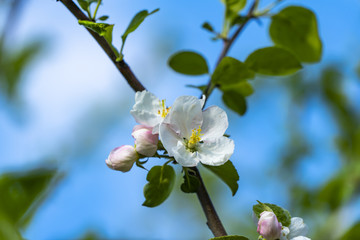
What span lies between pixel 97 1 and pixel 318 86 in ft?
8.36

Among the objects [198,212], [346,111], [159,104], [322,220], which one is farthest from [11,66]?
[198,212]

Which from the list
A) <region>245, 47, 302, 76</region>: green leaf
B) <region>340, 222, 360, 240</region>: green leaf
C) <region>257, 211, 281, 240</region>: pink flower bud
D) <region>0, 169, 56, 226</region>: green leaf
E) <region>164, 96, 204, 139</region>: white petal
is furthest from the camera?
<region>245, 47, 302, 76</region>: green leaf

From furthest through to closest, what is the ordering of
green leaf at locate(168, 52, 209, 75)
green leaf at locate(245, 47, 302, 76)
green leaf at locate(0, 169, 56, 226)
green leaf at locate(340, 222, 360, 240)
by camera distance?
1. green leaf at locate(168, 52, 209, 75)
2. green leaf at locate(245, 47, 302, 76)
3. green leaf at locate(340, 222, 360, 240)
4. green leaf at locate(0, 169, 56, 226)

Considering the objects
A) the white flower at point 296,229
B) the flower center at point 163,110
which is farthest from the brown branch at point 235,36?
the white flower at point 296,229

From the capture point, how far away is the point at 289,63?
4.00ft

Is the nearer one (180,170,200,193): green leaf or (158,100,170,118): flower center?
(180,170,200,193): green leaf

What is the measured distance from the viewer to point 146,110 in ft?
3.02

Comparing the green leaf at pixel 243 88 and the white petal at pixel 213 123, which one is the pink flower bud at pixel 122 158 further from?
the green leaf at pixel 243 88

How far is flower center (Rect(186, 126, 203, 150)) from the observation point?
3.03 feet

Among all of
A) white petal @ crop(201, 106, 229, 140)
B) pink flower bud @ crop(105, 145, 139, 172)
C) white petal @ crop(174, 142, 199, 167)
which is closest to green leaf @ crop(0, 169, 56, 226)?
pink flower bud @ crop(105, 145, 139, 172)

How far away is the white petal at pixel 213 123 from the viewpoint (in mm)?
907

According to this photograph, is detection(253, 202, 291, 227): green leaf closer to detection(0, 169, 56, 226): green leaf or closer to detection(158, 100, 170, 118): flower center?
detection(158, 100, 170, 118): flower center

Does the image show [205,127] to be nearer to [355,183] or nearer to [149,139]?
[149,139]

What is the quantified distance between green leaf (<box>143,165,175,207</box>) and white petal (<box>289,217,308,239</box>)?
26 centimetres
